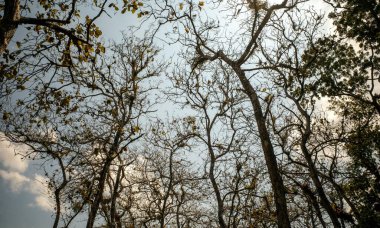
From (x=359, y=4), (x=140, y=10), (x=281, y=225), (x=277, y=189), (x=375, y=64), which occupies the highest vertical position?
(x=359, y=4)

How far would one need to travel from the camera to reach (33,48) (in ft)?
19.6

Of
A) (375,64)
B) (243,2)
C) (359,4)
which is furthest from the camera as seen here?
(375,64)

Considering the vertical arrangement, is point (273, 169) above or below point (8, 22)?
below

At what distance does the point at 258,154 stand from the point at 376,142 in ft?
29.4

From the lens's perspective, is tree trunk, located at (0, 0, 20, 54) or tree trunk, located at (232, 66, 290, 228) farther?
tree trunk, located at (232, 66, 290, 228)

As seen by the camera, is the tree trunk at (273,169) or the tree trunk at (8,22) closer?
the tree trunk at (8,22)

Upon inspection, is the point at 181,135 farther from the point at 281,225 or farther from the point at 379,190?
the point at 379,190

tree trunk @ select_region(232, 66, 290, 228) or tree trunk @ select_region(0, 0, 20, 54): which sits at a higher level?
tree trunk @ select_region(0, 0, 20, 54)

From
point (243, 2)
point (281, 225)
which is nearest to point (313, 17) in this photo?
point (243, 2)

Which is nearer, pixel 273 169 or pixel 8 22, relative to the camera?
pixel 8 22

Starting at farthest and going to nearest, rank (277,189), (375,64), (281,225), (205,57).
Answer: (375,64) → (205,57) → (277,189) → (281,225)

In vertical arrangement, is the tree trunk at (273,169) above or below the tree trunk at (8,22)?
below

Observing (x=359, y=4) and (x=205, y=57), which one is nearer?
(x=205, y=57)

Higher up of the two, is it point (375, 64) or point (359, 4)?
point (359, 4)
